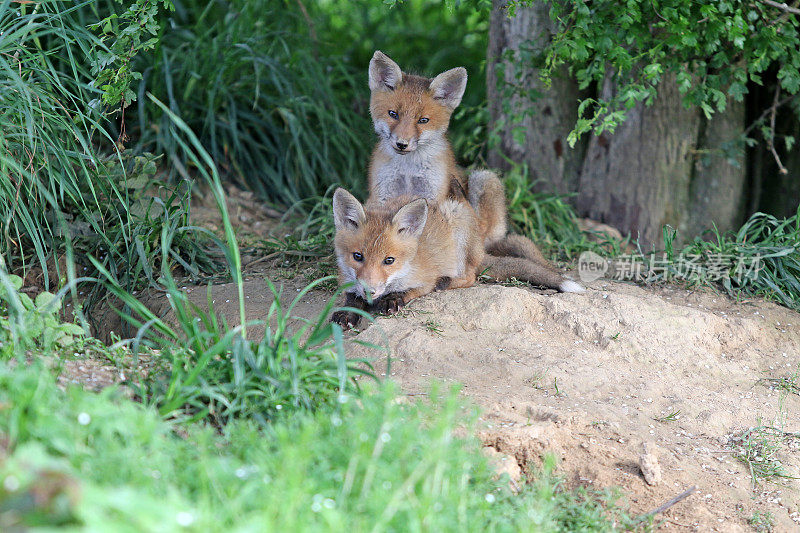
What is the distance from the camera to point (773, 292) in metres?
4.94

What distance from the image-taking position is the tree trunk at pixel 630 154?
5863 mm

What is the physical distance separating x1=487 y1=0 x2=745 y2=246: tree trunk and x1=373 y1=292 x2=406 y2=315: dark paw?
200 cm

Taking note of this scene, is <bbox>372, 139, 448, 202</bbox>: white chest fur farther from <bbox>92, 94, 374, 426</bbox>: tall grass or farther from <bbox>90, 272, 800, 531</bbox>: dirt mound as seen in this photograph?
<bbox>92, 94, 374, 426</bbox>: tall grass

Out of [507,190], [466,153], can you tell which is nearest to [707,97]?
[507,190]

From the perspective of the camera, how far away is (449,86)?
515 cm

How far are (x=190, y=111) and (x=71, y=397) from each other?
4.31 meters

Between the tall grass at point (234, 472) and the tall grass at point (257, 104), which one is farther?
the tall grass at point (257, 104)

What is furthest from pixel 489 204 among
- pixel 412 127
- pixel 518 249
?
pixel 412 127

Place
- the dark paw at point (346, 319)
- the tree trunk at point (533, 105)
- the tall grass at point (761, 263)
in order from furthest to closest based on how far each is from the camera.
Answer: the tree trunk at point (533, 105) < the tall grass at point (761, 263) < the dark paw at point (346, 319)

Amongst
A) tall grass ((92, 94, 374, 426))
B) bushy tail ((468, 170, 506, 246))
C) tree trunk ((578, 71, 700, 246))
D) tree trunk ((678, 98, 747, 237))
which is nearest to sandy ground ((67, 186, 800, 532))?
tall grass ((92, 94, 374, 426))

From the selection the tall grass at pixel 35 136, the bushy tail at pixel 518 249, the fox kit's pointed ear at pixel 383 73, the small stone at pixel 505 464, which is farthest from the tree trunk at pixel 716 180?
the tall grass at pixel 35 136

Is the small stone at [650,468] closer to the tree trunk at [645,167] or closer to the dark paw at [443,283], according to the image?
the dark paw at [443,283]

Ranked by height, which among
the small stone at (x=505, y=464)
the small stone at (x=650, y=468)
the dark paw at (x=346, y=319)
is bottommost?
the small stone at (x=650, y=468)

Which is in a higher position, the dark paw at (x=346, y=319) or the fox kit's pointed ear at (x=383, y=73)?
the fox kit's pointed ear at (x=383, y=73)
